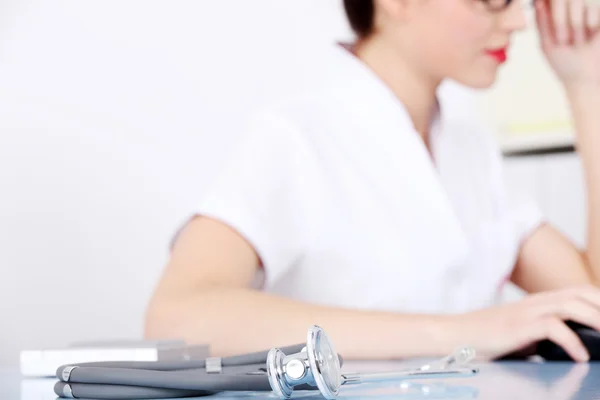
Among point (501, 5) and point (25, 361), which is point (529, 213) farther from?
point (25, 361)

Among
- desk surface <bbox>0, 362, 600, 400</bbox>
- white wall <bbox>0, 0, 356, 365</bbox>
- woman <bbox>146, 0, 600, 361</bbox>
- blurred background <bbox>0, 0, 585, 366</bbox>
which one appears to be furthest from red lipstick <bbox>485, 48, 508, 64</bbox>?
white wall <bbox>0, 0, 356, 365</bbox>

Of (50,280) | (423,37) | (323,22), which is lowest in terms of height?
(50,280)

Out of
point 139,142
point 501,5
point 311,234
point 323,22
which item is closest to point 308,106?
point 311,234

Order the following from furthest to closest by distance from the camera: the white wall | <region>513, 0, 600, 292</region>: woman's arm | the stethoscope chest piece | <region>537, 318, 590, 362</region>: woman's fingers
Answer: the white wall < <region>513, 0, 600, 292</region>: woman's arm < <region>537, 318, 590, 362</region>: woman's fingers < the stethoscope chest piece

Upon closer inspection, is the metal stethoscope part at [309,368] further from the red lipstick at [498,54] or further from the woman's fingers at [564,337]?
the red lipstick at [498,54]

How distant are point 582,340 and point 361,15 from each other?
75 centimetres

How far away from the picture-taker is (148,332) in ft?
3.12

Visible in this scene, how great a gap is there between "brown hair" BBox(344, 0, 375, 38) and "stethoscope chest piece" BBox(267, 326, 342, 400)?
99 centimetres

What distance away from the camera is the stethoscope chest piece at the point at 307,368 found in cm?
39

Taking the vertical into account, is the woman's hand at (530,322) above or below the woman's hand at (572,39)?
below

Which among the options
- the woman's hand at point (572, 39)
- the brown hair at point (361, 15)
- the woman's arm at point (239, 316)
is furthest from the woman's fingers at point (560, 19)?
the woman's arm at point (239, 316)

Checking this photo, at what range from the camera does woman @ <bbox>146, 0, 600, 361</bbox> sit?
0.82 metres

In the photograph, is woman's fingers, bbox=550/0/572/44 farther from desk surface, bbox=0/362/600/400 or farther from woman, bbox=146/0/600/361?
desk surface, bbox=0/362/600/400

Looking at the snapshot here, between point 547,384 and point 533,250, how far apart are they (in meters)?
0.88
